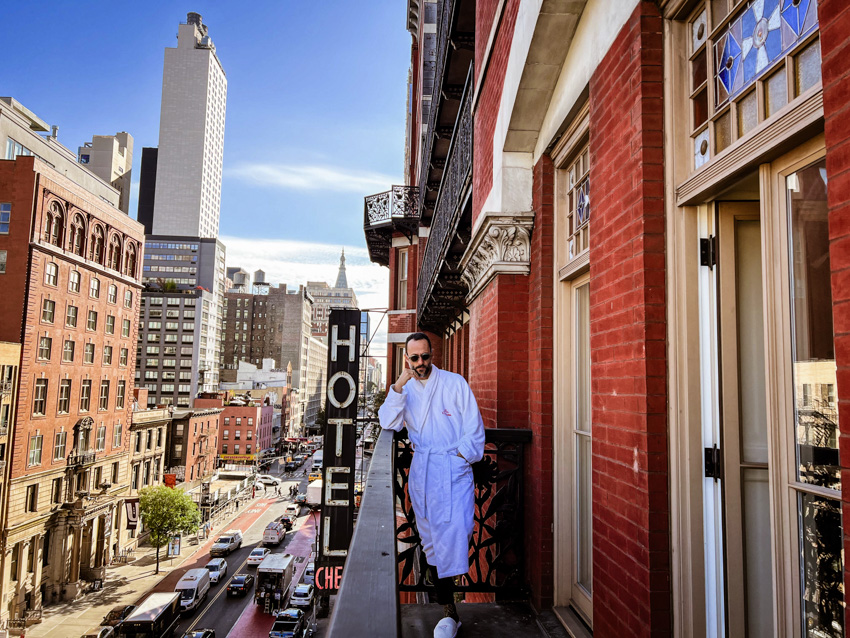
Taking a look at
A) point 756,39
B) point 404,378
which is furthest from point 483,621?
point 756,39

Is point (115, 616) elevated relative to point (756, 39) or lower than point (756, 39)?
lower

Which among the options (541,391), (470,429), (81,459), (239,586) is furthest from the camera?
(81,459)

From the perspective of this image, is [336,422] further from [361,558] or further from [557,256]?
[361,558]

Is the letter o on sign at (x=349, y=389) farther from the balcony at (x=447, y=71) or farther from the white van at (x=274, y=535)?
the white van at (x=274, y=535)

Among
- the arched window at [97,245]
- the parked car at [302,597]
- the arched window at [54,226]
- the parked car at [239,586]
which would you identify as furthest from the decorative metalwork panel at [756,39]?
the arched window at [97,245]

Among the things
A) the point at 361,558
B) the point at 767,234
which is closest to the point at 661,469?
the point at 767,234

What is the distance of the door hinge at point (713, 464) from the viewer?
2.25m

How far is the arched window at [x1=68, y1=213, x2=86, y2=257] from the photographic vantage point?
3738 cm

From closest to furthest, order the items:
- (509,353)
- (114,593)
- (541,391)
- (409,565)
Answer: (541,391) < (409,565) < (509,353) < (114,593)

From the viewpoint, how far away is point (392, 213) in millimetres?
22078

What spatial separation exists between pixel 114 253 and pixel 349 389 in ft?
136

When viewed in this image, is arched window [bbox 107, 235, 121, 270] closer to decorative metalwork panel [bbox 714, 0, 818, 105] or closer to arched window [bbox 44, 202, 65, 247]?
arched window [bbox 44, 202, 65, 247]

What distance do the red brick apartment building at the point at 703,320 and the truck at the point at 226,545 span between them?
43.6 meters

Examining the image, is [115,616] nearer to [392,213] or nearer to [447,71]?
[392,213]
